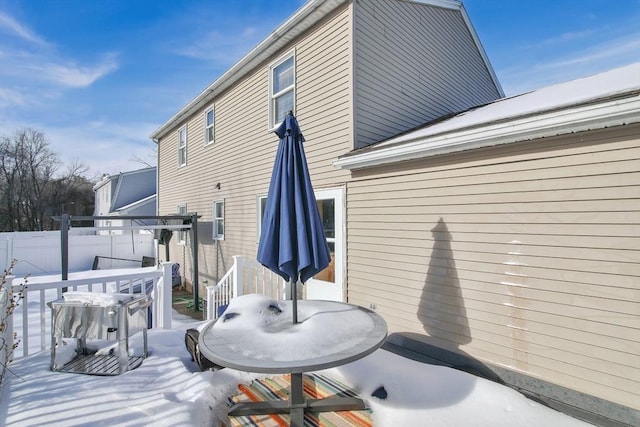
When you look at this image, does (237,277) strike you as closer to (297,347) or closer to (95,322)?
(95,322)

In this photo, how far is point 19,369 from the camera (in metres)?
3.22

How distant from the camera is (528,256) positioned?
329cm

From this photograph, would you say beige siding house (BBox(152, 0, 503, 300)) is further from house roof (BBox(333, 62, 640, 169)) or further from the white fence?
the white fence

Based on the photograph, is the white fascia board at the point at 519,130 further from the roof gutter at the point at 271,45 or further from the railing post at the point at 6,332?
the railing post at the point at 6,332

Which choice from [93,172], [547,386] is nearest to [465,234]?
[547,386]

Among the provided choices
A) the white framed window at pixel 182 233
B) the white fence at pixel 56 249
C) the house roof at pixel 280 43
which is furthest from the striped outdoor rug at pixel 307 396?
the white fence at pixel 56 249

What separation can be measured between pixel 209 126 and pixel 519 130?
8832 millimetres

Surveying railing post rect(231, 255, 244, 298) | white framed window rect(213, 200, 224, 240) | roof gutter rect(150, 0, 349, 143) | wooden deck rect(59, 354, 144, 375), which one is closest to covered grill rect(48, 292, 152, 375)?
wooden deck rect(59, 354, 144, 375)

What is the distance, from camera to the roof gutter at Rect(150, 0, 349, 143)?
5660mm

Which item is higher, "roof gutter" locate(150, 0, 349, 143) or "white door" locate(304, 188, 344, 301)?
"roof gutter" locate(150, 0, 349, 143)

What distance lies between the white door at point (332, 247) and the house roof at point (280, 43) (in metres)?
3.27

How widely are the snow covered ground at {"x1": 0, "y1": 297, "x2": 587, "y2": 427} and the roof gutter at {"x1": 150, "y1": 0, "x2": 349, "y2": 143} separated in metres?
5.24

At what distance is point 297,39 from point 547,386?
682 cm

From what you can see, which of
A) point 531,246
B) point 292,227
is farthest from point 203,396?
point 531,246
